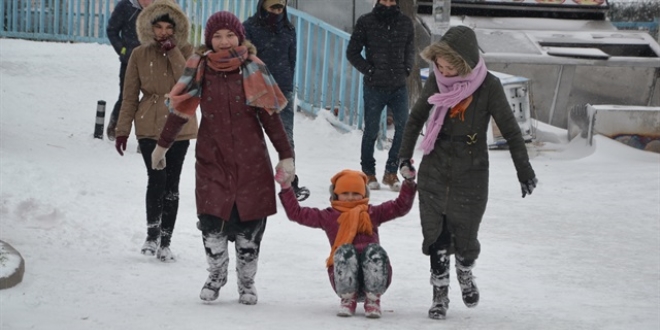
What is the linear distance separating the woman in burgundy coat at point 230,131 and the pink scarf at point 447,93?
775mm

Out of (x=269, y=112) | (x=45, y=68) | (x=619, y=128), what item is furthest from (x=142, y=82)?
(x=45, y=68)

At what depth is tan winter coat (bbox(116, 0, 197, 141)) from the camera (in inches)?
295

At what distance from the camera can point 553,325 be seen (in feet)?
20.8

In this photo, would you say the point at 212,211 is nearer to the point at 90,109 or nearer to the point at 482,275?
the point at 482,275

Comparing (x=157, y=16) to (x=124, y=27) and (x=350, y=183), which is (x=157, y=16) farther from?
(x=124, y=27)

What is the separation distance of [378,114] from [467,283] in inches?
184

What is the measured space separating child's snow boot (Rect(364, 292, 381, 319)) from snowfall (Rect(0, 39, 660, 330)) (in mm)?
74

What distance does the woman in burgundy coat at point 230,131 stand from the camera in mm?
6250

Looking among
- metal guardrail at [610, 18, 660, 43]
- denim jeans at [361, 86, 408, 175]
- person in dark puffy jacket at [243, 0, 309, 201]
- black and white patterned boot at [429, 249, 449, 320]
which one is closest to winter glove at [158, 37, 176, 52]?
person in dark puffy jacket at [243, 0, 309, 201]

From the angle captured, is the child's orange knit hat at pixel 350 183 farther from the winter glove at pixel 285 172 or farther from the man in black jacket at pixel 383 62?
the man in black jacket at pixel 383 62

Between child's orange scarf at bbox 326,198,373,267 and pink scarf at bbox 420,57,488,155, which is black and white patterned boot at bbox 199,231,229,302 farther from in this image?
pink scarf at bbox 420,57,488,155

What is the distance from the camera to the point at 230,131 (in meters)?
6.28

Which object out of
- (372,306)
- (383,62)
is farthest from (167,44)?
(383,62)

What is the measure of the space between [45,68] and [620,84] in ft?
27.8
